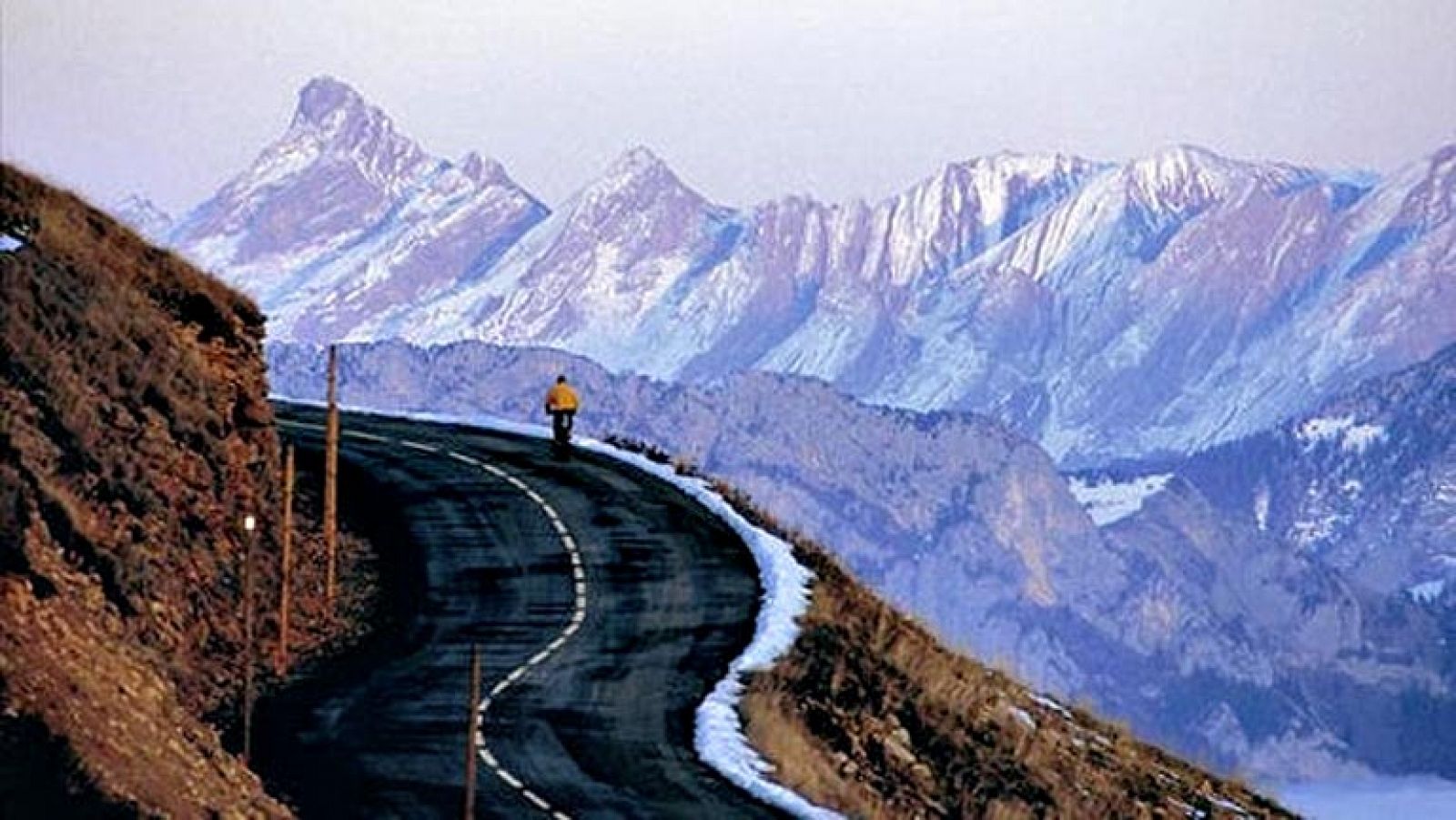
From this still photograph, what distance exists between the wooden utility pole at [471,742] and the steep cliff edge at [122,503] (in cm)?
254

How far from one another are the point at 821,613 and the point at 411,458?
70.7 feet

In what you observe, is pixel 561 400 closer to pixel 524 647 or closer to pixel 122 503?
pixel 524 647

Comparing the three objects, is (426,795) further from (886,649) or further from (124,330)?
(886,649)

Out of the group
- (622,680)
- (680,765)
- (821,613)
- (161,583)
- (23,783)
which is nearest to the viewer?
(23,783)

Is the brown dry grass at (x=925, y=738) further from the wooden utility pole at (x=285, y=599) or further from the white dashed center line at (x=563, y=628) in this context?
the wooden utility pole at (x=285, y=599)

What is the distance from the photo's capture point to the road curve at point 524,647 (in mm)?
34375

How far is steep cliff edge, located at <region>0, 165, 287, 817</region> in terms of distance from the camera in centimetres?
2700

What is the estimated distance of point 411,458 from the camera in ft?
222

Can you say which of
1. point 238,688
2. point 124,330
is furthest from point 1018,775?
point 124,330

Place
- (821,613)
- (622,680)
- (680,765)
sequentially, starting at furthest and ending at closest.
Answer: (821,613) < (622,680) < (680,765)

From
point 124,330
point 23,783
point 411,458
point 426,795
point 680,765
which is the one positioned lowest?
point 23,783

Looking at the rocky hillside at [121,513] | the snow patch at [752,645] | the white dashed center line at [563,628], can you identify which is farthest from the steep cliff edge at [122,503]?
the snow patch at [752,645]

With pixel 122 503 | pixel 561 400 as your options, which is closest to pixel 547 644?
pixel 122 503

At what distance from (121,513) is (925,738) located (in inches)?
549
